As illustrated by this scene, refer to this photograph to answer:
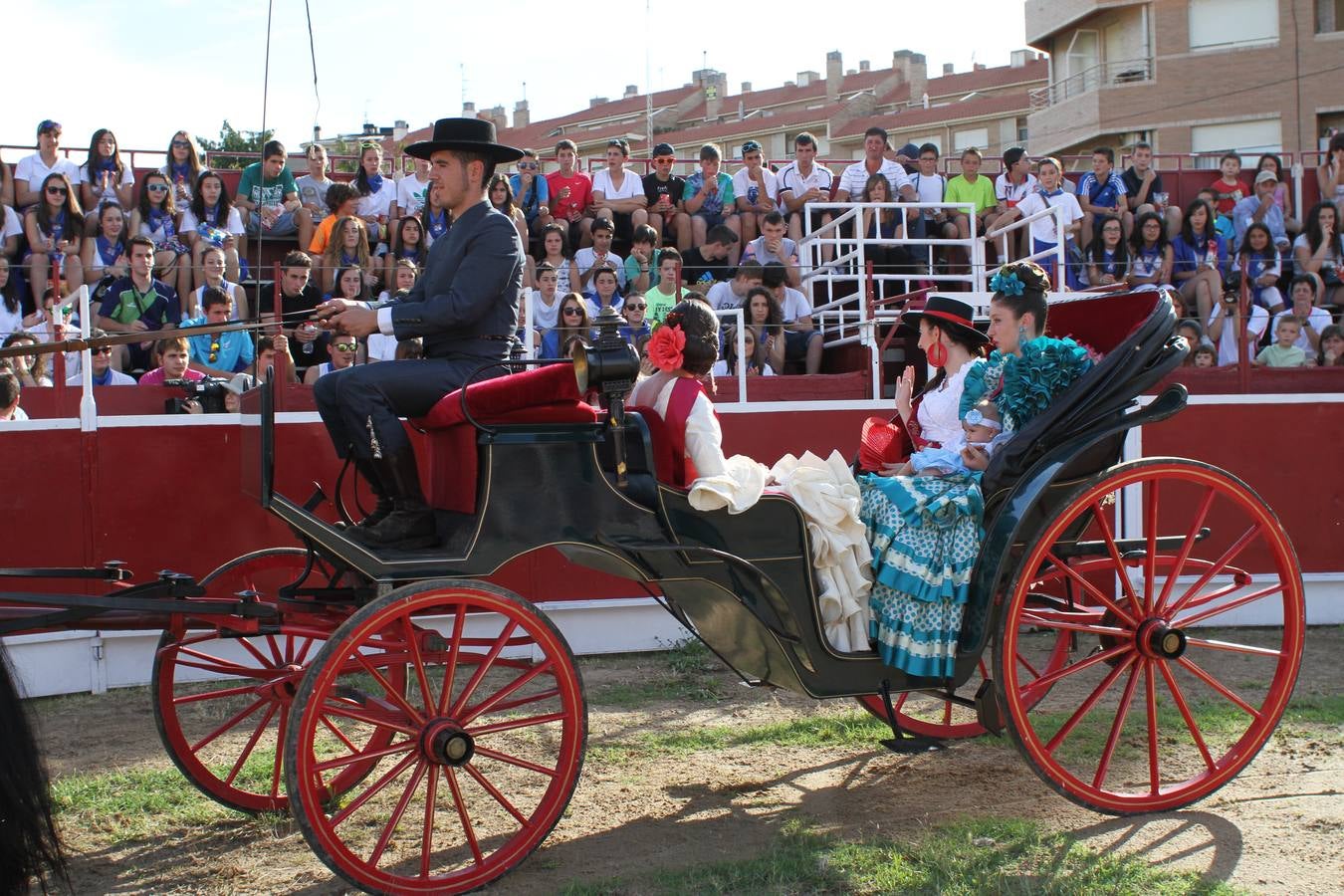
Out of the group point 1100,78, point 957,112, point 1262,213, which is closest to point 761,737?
point 1262,213

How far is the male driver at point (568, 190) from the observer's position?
438 inches

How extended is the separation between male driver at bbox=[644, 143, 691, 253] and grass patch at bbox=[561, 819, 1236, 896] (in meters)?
7.61

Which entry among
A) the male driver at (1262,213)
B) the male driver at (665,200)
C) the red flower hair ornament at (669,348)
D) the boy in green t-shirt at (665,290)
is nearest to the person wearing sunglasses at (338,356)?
the boy in green t-shirt at (665,290)

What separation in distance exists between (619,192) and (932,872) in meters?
8.42

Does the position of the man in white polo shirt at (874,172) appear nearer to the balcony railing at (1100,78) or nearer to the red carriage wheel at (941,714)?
the red carriage wheel at (941,714)

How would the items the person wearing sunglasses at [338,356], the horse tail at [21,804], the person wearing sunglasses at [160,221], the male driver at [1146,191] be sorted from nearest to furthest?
the horse tail at [21,804] < the person wearing sunglasses at [338,356] < the person wearing sunglasses at [160,221] < the male driver at [1146,191]

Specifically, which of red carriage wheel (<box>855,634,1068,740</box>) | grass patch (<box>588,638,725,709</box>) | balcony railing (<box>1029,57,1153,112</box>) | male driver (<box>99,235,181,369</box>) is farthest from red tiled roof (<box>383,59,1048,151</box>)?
red carriage wheel (<box>855,634,1068,740</box>)

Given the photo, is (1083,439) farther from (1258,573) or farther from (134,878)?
(1258,573)

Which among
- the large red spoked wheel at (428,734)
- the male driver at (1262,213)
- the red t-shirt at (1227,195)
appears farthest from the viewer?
the red t-shirt at (1227,195)

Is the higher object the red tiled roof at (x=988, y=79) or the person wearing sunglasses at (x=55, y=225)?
the red tiled roof at (x=988, y=79)

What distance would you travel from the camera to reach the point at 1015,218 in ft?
37.5

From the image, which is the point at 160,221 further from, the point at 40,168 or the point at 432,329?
the point at 432,329

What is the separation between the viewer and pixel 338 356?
8.05 meters

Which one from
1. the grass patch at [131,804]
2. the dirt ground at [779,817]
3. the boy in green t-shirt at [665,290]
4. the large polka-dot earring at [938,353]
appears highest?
the boy in green t-shirt at [665,290]
